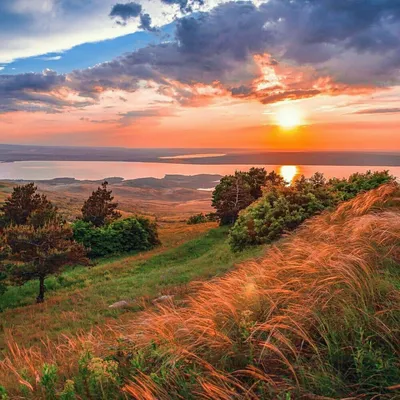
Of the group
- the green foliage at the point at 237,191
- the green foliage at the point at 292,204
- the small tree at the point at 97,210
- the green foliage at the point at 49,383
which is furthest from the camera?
the small tree at the point at 97,210

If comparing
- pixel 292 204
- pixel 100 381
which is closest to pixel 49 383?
pixel 100 381

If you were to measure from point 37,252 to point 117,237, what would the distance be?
1589 centimetres

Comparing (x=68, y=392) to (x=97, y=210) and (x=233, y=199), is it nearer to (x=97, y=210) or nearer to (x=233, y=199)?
(x=233, y=199)

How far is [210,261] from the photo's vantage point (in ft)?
70.4

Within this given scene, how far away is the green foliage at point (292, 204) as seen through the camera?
60.6 feet

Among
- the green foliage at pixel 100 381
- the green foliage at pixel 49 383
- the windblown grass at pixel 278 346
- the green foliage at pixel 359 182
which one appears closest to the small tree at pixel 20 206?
the green foliage at pixel 359 182

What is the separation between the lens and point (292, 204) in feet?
62.8

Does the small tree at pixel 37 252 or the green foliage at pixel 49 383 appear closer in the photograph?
the green foliage at pixel 49 383

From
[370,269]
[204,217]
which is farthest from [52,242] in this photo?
[204,217]

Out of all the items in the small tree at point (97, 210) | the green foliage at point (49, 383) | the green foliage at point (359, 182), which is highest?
the green foliage at point (359, 182)

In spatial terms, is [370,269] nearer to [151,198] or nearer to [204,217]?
[204,217]

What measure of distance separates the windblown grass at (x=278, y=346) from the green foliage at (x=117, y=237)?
30694 millimetres

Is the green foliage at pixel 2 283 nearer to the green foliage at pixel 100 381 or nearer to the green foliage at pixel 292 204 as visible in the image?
the green foliage at pixel 292 204

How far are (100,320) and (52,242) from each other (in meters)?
10.3
